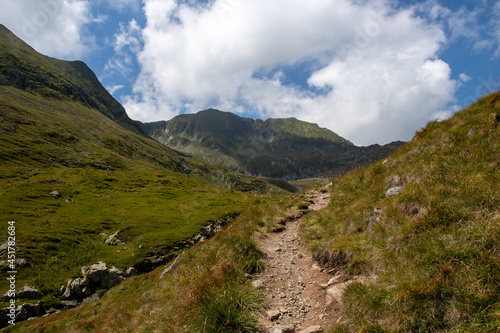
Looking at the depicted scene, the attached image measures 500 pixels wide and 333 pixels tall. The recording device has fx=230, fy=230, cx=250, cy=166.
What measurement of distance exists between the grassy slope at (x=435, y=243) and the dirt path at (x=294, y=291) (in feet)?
2.56

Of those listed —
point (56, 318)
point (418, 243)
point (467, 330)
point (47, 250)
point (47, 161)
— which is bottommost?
point (56, 318)

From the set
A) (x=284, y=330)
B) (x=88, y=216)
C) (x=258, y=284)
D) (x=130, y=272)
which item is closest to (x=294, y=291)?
(x=258, y=284)

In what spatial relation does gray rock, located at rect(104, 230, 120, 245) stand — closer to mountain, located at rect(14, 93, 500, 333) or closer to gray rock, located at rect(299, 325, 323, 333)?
mountain, located at rect(14, 93, 500, 333)

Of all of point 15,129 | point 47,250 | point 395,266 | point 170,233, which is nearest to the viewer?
point 395,266

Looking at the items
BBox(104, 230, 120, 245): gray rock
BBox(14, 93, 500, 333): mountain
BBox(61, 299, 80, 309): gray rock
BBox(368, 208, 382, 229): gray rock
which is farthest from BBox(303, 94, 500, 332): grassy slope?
BBox(104, 230, 120, 245): gray rock

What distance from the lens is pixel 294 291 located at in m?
7.41

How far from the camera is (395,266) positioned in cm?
565

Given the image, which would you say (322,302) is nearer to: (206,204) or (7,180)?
(206,204)

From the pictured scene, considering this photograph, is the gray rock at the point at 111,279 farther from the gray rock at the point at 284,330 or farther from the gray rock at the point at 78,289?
the gray rock at the point at 284,330

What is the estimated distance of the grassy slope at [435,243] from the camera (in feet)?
13.7

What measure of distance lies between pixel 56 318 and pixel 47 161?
129804 millimetres

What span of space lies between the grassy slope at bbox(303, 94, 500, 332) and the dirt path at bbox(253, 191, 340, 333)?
2.56 feet

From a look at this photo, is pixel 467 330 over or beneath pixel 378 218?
beneath

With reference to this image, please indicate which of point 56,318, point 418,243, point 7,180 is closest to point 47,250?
point 56,318
